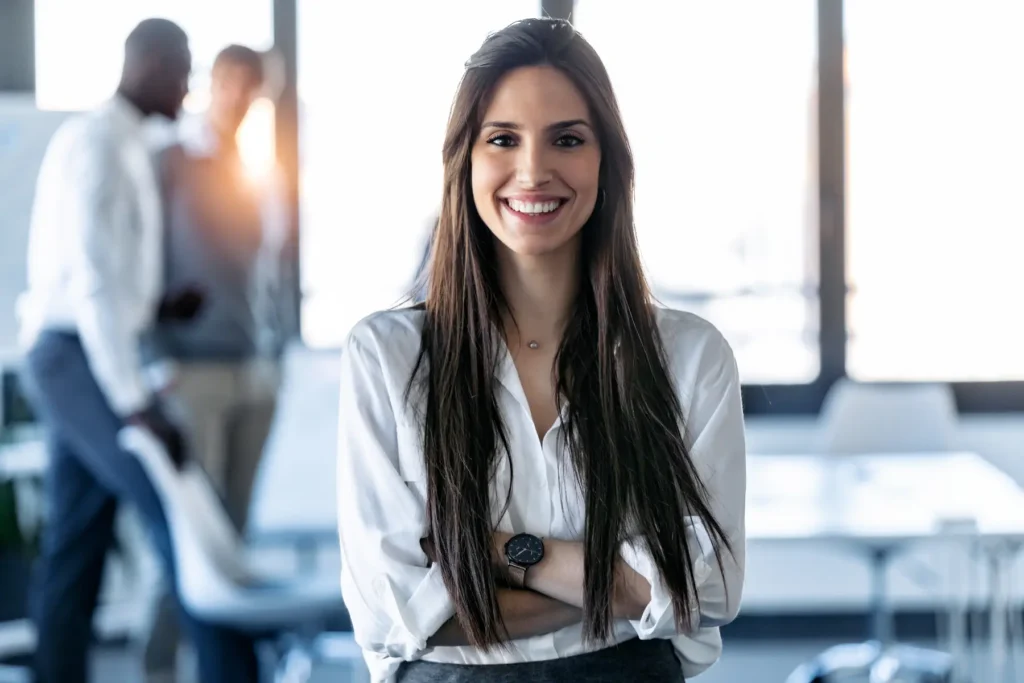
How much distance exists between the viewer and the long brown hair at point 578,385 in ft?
4.66

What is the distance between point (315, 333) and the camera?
173 inches

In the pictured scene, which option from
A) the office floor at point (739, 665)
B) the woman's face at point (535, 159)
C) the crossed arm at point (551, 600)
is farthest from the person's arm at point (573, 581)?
the office floor at point (739, 665)

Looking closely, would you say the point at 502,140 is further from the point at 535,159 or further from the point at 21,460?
the point at 21,460

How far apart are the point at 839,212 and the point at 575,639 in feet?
10.7

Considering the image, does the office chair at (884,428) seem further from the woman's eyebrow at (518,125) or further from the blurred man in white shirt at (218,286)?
the woman's eyebrow at (518,125)

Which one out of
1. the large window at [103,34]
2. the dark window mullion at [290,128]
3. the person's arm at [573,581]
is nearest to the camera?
the person's arm at [573,581]

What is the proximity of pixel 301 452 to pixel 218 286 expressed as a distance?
60 centimetres

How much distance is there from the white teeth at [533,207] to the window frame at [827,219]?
2.91 metres

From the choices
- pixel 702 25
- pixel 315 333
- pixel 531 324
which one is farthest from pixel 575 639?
pixel 702 25

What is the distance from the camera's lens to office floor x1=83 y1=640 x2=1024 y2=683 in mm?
3656

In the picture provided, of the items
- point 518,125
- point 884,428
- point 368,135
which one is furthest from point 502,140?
point 368,135

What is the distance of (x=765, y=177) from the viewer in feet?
14.4

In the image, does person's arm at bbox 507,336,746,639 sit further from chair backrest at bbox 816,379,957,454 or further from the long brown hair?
chair backrest at bbox 816,379,957,454

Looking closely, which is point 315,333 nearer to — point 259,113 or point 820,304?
point 259,113
